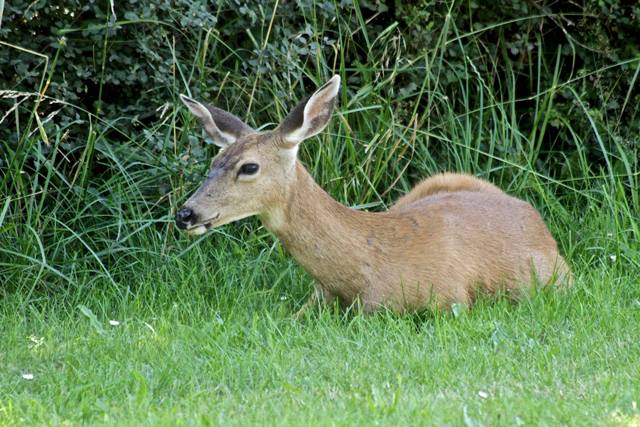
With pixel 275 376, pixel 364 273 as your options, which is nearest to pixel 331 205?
pixel 364 273

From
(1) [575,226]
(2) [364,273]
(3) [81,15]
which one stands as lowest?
(1) [575,226]

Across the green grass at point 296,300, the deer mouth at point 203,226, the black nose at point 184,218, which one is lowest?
the green grass at point 296,300

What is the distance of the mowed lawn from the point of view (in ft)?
13.7

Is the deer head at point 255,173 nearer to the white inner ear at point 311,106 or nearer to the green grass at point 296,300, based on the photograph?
the white inner ear at point 311,106

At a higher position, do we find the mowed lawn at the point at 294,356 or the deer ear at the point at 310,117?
the deer ear at the point at 310,117

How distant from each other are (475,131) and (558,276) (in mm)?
1992

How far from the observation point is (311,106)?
214 inches

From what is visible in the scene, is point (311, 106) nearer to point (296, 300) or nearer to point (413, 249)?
point (413, 249)

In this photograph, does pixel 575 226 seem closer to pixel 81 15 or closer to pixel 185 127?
pixel 185 127

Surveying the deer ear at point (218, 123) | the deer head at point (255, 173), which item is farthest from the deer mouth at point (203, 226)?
the deer ear at point (218, 123)

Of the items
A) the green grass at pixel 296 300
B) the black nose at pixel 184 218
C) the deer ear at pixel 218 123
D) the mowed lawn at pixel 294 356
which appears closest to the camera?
the mowed lawn at pixel 294 356

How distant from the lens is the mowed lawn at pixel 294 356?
4.17m

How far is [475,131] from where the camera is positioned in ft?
25.8

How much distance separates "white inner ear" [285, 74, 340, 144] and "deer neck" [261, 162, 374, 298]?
0.15 m
